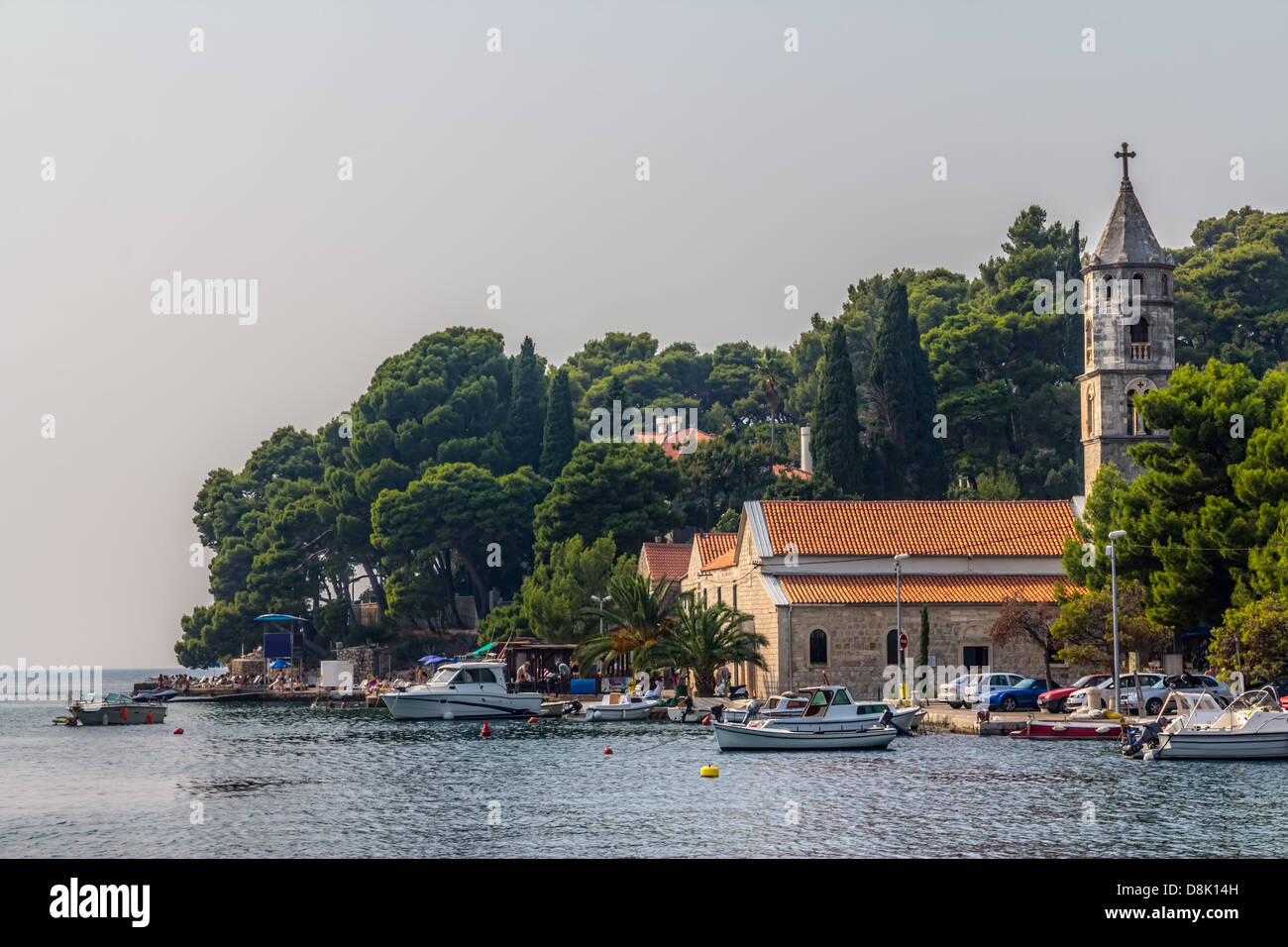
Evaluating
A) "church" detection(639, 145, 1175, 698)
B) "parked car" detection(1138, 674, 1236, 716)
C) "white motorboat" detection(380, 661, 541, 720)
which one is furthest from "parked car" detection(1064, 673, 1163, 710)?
"white motorboat" detection(380, 661, 541, 720)

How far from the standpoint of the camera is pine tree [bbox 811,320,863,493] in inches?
3627

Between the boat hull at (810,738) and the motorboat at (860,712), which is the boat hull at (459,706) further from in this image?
the boat hull at (810,738)

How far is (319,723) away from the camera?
68562mm

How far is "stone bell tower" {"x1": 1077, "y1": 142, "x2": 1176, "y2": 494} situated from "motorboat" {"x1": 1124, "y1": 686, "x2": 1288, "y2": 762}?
27084 millimetres

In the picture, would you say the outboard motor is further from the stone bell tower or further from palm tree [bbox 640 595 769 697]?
the stone bell tower

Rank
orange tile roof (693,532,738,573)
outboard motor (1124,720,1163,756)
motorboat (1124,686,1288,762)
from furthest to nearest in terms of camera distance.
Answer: orange tile roof (693,532,738,573)
outboard motor (1124,720,1163,756)
motorboat (1124,686,1288,762)

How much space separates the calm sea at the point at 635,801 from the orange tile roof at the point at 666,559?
103 feet

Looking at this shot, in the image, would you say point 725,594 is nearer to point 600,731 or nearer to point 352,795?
point 600,731

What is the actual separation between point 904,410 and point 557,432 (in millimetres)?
28062

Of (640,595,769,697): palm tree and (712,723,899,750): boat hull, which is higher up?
(640,595,769,697): palm tree
